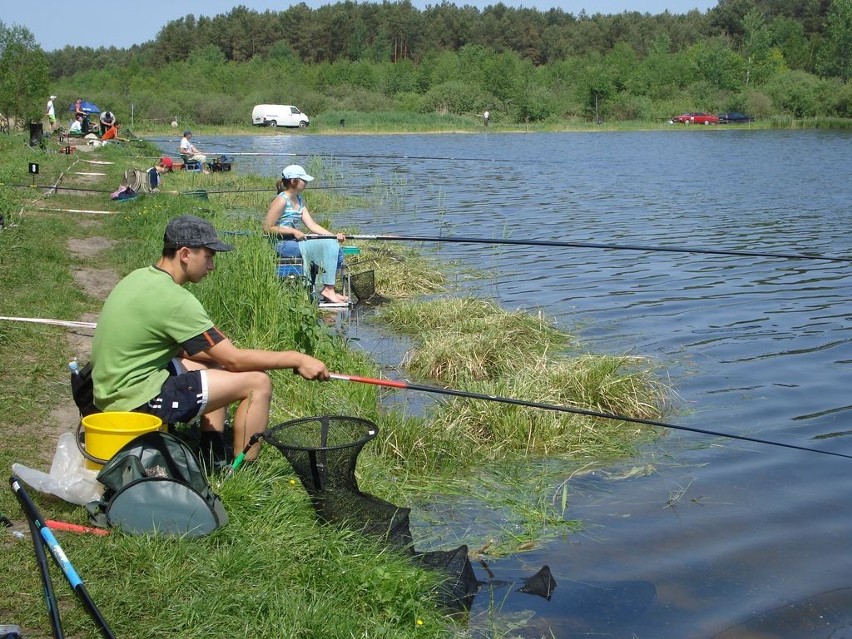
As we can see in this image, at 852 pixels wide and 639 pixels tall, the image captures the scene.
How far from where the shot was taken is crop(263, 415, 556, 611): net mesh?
406 centimetres

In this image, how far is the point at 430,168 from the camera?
93.3 ft

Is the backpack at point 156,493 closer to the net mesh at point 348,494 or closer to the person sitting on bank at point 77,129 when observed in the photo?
the net mesh at point 348,494

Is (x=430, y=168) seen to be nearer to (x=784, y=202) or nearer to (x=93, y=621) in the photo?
(x=784, y=202)

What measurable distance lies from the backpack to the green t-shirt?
39 centimetres

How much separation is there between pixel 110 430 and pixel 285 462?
0.86 metres

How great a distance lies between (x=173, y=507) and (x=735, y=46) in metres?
100

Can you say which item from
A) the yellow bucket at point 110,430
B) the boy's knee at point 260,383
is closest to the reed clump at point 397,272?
the boy's knee at point 260,383

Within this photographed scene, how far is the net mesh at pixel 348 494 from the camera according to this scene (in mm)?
4059

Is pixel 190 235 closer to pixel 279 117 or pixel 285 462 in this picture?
pixel 285 462

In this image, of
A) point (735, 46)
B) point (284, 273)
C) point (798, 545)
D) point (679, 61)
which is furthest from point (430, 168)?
point (735, 46)

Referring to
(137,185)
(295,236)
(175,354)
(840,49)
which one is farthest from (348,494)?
(840,49)

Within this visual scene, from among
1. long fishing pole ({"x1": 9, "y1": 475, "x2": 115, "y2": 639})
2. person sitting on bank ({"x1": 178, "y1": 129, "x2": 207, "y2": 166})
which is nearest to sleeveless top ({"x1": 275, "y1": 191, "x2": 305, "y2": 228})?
long fishing pole ({"x1": 9, "y1": 475, "x2": 115, "y2": 639})

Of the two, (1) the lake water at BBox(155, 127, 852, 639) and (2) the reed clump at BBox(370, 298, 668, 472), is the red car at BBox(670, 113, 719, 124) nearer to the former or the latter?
(1) the lake water at BBox(155, 127, 852, 639)

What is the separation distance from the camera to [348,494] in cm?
418
